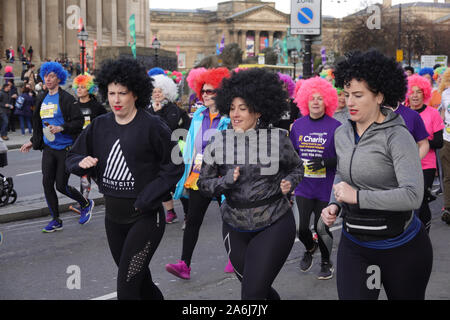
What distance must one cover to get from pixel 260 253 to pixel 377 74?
1.21 meters

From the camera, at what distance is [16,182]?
11.9 m

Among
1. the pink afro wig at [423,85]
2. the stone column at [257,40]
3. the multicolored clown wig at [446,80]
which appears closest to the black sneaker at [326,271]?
the pink afro wig at [423,85]

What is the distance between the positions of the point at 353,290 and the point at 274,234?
67 centimetres

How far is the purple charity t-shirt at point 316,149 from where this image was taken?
19.2 feet

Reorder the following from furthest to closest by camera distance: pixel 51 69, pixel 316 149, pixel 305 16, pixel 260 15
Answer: pixel 260 15, pixel 305 16, pixel 51 69, pixel 316 149

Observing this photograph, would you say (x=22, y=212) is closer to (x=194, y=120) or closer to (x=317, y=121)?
(x=194, y=120)

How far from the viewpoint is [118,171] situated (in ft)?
13.6

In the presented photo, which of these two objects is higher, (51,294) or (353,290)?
(353,290)

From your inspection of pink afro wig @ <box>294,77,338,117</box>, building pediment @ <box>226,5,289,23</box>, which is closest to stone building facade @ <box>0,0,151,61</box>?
pink afro wig @ <box>294,77,338,117</box>

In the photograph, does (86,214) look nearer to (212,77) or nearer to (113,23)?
(212,77)

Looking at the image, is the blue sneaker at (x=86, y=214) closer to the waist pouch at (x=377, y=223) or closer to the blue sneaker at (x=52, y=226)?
the blue sneaker at (x=52, y=226)

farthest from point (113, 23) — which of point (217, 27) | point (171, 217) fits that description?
point (171, 217)

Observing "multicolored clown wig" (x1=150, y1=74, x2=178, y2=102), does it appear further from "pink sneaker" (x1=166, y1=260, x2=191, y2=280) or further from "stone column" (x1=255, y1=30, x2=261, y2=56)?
"stone column" (x1=255, y1=30, x2=261, y2=56)
